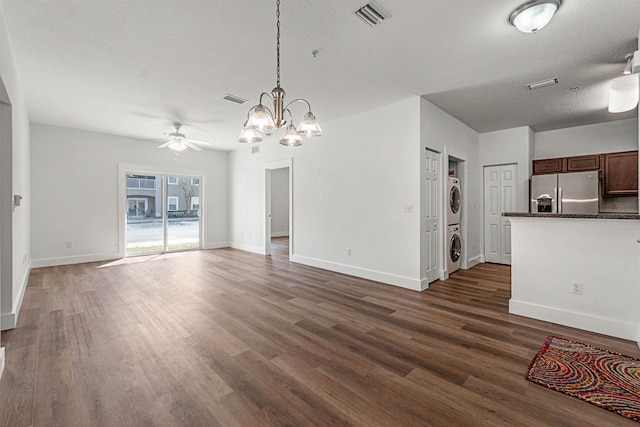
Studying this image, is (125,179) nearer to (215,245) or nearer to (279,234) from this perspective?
(215,245)

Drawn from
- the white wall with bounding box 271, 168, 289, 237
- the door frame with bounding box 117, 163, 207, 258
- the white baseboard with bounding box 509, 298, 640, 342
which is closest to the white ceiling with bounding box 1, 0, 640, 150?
the door frame with bounding box 117, 163, 207, 258

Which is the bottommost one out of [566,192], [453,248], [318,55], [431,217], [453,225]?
[453,248]

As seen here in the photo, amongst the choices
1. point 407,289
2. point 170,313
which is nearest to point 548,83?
point 407,289

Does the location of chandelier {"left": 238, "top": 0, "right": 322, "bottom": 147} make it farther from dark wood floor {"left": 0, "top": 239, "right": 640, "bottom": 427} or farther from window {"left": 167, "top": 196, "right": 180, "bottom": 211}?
window {"left": 167, "top": 196, "right": 180, "bottom": 211}

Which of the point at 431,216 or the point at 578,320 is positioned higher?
the point at 431,216

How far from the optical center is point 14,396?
1856 mm

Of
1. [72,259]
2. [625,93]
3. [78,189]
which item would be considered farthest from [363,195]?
[72,259]

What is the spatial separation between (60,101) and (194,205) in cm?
387

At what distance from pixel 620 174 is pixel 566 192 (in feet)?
2.69

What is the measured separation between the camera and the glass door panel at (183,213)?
7457 millimetres

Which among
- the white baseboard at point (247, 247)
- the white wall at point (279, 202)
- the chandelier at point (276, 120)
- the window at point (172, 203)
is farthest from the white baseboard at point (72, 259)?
the chandelier at point (276, 120)

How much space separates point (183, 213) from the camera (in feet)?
25.2

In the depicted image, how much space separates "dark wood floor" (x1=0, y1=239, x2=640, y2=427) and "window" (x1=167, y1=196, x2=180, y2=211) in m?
3.39

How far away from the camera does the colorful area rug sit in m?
1.81
